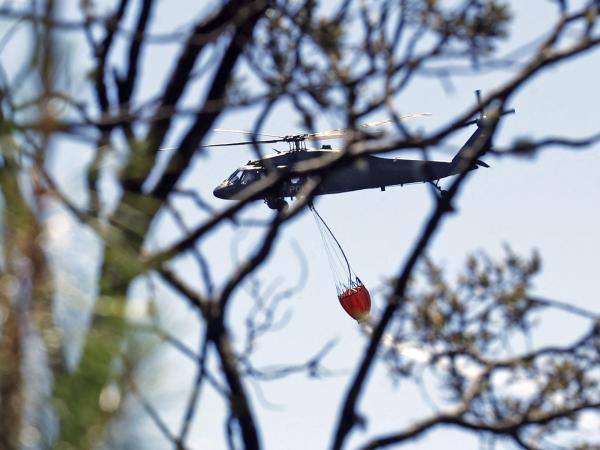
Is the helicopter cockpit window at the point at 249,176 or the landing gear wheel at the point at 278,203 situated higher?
the helicopter cockpit window at the point at 249,176

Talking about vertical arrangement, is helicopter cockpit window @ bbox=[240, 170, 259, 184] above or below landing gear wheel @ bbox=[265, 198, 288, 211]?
above

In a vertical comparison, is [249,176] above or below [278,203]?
above

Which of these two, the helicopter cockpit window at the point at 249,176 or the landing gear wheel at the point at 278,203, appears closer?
the landing gear wheel at the point at 278,203

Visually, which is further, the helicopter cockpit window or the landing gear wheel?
the helicopter cockpit window

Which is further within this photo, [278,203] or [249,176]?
[249,176]

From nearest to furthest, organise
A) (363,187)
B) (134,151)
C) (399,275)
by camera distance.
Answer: (134,151), (399,275), (363,187)

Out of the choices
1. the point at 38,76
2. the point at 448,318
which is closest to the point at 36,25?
the point at 38,76

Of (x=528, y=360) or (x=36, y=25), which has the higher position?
(x=528, y=360)

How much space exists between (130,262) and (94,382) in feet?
0.90

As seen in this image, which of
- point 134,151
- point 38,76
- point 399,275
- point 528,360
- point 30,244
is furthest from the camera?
point 528,360

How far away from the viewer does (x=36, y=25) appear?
224cm

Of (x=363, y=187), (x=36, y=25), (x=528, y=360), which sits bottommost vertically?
(x=36, y=25)

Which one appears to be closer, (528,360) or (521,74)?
(521,74)

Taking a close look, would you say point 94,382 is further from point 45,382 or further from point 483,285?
point 483,285
